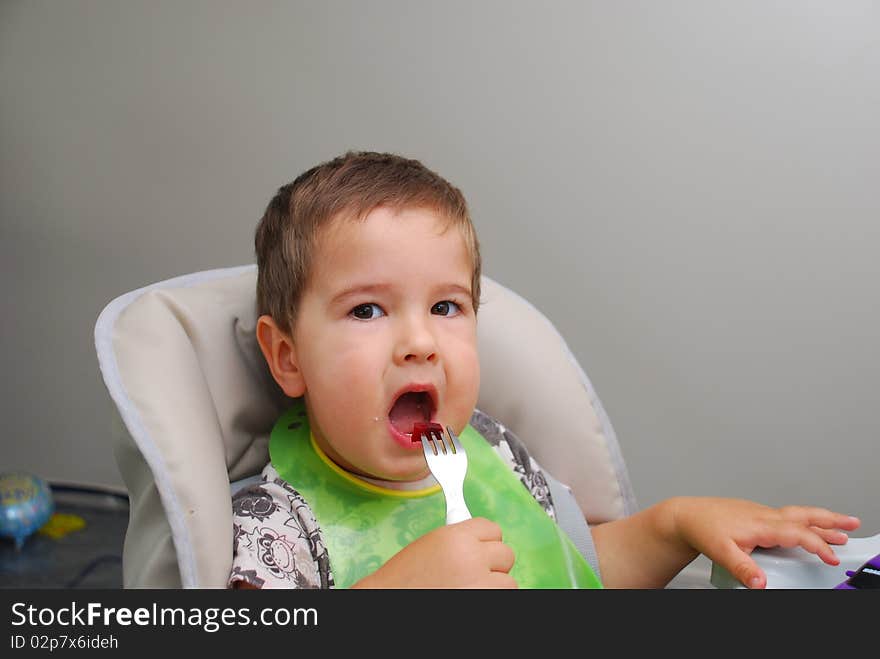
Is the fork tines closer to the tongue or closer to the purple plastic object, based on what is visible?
the tongue

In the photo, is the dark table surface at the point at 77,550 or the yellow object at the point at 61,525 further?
the yellow object at the point at 61,525

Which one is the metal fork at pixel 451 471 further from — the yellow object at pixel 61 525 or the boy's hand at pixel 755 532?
the yellow object at pixel 61 525

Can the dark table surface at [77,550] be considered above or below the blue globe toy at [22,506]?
below

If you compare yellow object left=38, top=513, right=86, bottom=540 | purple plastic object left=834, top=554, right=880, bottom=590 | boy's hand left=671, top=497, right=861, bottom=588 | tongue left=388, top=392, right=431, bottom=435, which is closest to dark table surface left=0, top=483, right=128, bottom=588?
yellow object left=38, top=513, right=86, bottom=540

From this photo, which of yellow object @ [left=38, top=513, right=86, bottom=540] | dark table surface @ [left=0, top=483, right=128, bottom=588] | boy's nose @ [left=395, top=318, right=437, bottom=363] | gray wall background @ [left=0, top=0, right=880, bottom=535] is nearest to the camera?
boy's nose @ [left=395, top=318, right=437, bottom=363]

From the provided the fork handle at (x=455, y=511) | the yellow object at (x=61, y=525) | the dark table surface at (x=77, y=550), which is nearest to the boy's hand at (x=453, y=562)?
the fork handle at (x=455, y=511)

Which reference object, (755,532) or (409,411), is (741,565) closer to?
(755,532)

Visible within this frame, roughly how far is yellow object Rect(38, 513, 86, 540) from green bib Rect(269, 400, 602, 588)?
128 cm

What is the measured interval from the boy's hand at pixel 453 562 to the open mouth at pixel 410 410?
0.15 m

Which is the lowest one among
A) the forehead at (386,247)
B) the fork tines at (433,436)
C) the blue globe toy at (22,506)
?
the blue globe toy at (22,506)

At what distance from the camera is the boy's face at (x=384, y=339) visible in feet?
2.88

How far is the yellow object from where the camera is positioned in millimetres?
2078

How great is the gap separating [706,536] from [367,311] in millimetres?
390

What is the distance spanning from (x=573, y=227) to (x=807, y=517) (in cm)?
96
